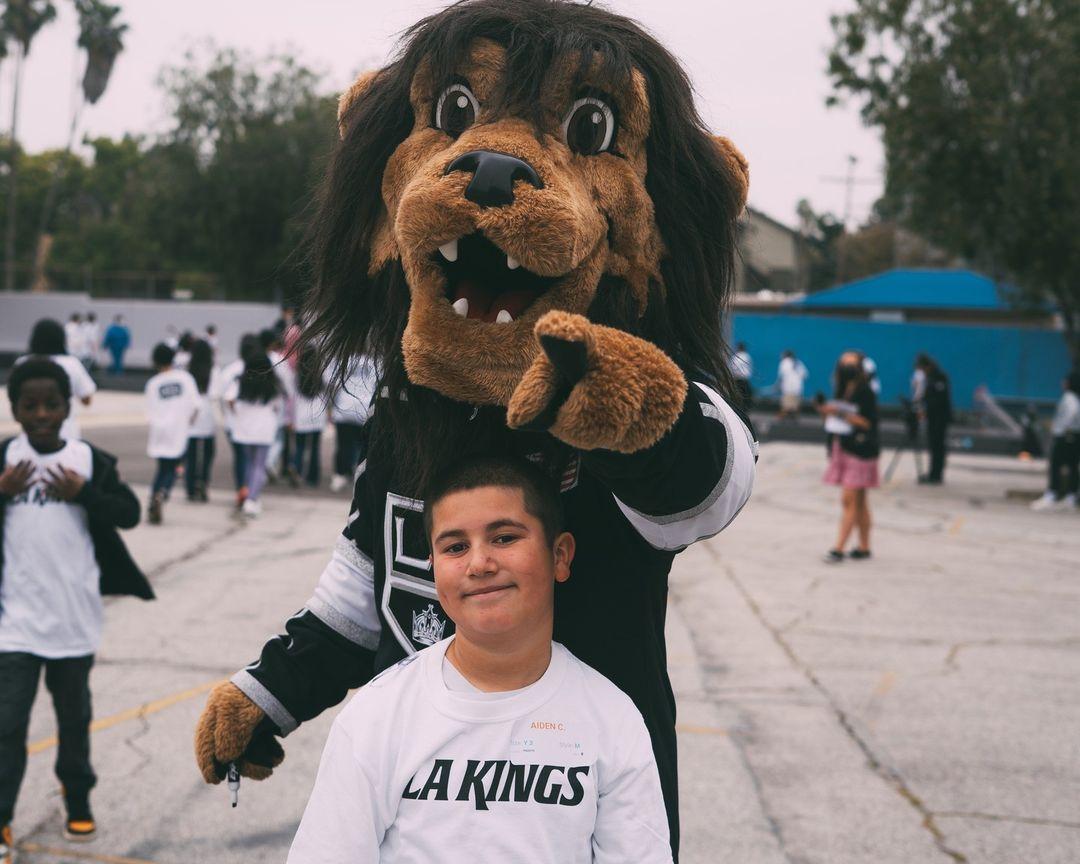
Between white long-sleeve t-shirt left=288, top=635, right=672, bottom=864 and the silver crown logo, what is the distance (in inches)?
10.9

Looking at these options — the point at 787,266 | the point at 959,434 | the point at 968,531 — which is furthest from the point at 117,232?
the point at 968,531

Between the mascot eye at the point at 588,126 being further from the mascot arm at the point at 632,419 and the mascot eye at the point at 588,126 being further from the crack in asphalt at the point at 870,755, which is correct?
the crack in asphalt at the point at 870,755

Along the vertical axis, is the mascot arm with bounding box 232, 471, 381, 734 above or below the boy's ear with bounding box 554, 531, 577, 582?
below

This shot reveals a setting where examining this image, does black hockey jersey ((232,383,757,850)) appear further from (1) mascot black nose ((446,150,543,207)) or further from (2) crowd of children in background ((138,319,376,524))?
(2) crowd of children in background ((138,319,376,524))

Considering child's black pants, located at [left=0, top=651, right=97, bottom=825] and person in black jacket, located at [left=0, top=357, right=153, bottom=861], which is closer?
child's black pants, located at [left=0, top=651, right=97, bottom=825]

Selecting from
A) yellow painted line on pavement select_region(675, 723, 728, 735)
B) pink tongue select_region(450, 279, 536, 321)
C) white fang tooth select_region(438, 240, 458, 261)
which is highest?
white fang tooth select_region(438, 240, 458, 261)

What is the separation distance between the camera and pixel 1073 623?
25.7 ft

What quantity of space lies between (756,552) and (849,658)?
3.47m

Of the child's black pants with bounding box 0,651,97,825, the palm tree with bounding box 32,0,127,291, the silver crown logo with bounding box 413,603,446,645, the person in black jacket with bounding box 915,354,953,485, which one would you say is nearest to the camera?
the silver crown logo with bounding box 413,603,446,645

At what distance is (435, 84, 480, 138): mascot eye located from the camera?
80.7 inches

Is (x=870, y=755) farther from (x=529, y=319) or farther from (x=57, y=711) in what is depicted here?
(x=529, y=319)

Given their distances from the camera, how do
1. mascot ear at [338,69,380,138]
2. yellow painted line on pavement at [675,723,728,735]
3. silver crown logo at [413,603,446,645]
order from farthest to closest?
1. yellow painted line on pavement at [675,723,728,735]
2. mascot ear at [338,69,380,138]
3. silver crown logo at [413,603,446,645]

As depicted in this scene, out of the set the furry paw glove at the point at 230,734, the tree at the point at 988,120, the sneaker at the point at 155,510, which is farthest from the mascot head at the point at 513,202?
the tree at the point at 988,120

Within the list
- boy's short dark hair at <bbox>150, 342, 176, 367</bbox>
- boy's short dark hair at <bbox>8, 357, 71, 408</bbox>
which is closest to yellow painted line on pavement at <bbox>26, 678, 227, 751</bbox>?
boy's short dark hair at <bbox>8, 357, 71, 408</bbox>
